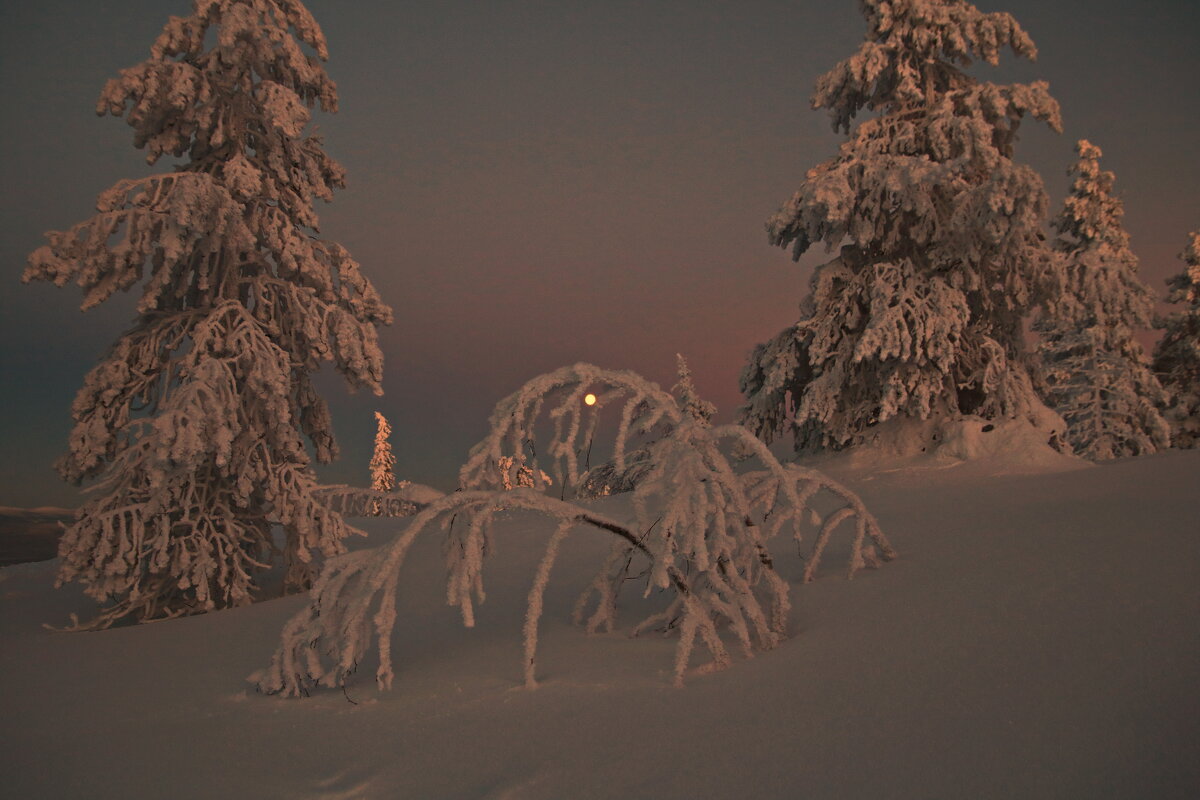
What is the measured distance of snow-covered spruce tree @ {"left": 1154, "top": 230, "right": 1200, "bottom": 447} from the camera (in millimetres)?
21750

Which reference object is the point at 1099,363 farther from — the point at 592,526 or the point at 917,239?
the point at 592,526

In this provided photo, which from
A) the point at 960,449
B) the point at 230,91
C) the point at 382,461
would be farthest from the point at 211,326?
the point at 382,461

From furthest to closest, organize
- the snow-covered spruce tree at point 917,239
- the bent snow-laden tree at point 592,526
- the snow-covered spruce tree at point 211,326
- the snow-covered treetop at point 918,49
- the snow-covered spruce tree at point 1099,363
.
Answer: the snow-covered spruce tree at point 1099,363, the snow-covered treetop at point 918,49, the snow-covered spruce tree at point 917,239, the snow-covered spruce tree at point 211,326, the bent snow-laden tree at point 592,526

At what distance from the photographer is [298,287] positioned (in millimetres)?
8719

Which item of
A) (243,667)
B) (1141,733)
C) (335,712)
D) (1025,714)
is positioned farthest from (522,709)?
(243,667)

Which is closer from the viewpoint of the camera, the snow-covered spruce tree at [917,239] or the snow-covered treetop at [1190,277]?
the snow-covered spruce tree at [917,239]

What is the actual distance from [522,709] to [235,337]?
21.4 feet

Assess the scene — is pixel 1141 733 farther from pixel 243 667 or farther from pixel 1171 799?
pixel 243 667

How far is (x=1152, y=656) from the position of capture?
2.36m

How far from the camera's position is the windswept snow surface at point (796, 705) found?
81.9 inches

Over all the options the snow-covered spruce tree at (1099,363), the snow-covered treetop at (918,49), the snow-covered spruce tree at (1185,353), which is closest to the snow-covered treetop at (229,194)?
the snow-covered treetop at (918,49)

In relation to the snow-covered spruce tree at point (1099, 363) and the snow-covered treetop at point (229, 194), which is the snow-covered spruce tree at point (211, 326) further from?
the snow-covered spruce tree at point (1099, 363)

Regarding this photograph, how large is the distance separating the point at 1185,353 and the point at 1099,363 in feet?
12.4

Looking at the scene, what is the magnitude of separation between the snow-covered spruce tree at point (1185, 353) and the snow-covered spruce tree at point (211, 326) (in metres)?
25.0
